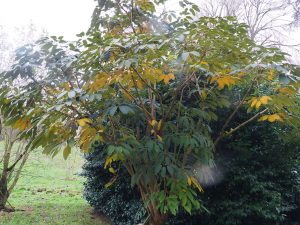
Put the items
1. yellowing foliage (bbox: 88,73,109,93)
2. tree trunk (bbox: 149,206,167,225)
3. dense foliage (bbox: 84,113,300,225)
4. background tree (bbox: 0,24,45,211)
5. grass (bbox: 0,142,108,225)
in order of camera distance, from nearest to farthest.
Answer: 1. yellowing foliage (bbox: 88,73,109,93)
2. tree trunk (bbox: 149,206,167,225)
3. dense foliage (bbox: 84,113,300,225)
4. grass (bbox: 0,142,108,225)
5. background tree (bbox: 0,24,45,211)

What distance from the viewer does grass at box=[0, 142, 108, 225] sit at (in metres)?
5.27

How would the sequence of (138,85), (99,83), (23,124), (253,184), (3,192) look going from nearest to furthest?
(99,83) → (23,124) → (138,85) → (253,184) → (3,192)

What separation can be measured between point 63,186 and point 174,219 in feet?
18.5

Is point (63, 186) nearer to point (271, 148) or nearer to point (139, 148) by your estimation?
point (271, 148)

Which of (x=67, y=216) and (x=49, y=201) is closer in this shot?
(x=67, y=216)

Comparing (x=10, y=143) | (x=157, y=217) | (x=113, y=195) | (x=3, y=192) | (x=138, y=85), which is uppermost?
(x=138, y=85)

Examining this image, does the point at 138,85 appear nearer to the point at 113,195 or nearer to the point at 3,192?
the point at 113,195

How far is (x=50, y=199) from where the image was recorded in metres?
7.19

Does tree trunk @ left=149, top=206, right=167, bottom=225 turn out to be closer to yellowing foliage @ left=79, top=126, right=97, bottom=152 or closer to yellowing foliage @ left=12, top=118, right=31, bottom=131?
yellowing foliage @ left=79, top=126, right=97, bottom=152

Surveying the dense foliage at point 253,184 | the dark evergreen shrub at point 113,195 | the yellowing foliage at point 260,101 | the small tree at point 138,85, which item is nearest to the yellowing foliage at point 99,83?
the small tree at point 138,85

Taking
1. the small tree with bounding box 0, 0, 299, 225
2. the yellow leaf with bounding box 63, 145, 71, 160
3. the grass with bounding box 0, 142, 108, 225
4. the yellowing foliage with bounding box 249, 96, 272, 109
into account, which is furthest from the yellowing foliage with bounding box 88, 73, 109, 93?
the grass with bounding box 0, 142, 108, 225

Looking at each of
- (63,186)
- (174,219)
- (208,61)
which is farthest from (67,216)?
(208,61)

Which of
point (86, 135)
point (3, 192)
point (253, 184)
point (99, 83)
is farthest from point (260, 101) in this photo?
point (3, 192)

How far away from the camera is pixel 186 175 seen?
2.43m
